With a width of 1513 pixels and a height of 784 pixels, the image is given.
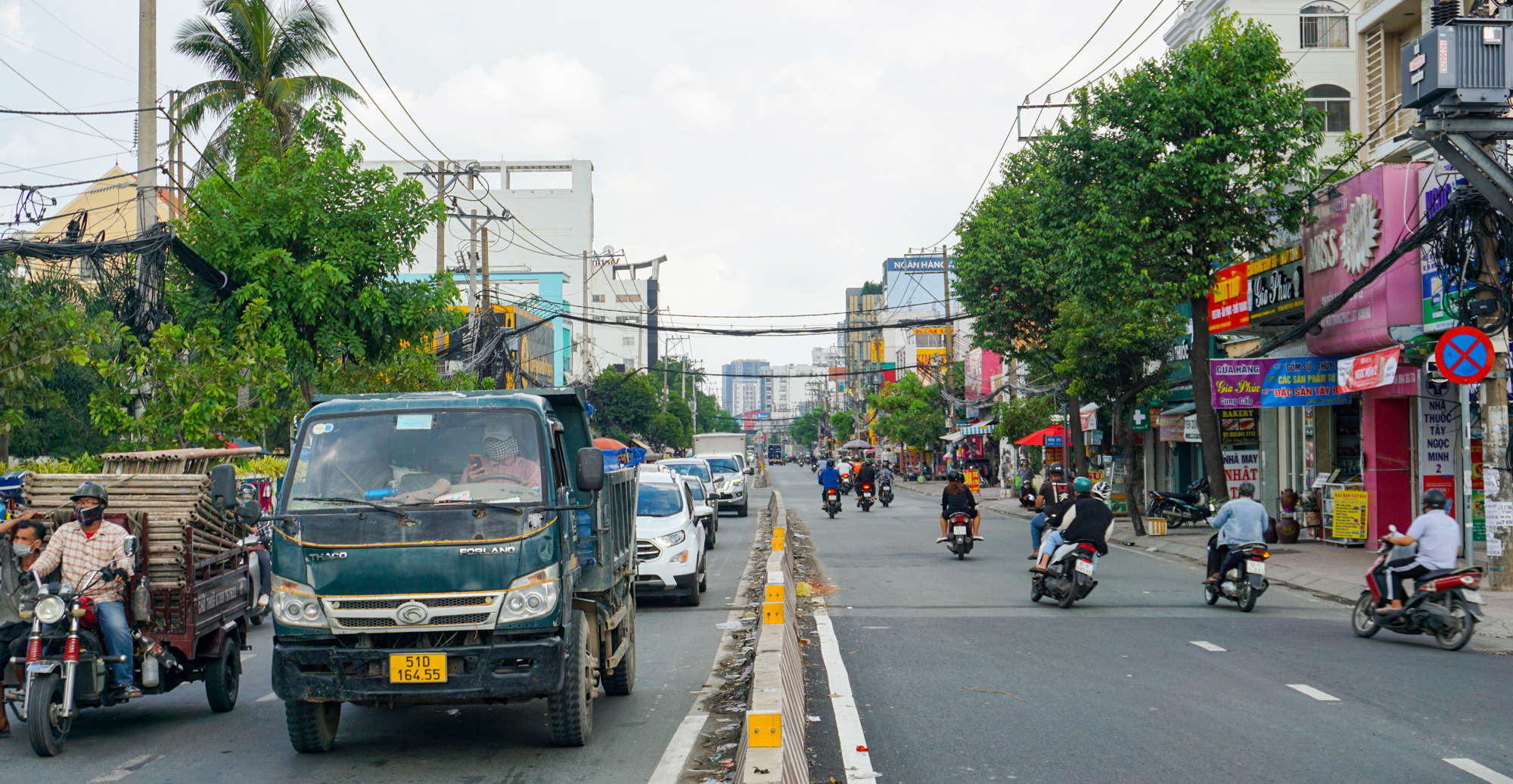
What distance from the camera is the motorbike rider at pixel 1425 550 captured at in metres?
11.3

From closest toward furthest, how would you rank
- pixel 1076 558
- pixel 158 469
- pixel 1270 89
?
pixel 158 469 < pixel 1076 558 < pixel 1270 89

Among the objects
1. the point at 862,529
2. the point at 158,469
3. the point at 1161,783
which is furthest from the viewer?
the point at 862,529

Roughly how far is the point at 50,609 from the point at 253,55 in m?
19.6

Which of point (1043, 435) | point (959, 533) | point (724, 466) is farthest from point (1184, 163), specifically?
point (724, 466)

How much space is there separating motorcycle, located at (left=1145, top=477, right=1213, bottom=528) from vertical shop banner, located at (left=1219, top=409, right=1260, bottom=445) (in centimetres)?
163

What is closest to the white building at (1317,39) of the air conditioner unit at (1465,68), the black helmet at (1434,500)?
the air conditioner unit at (1465,68)

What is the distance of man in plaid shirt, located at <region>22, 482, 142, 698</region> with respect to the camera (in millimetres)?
7523

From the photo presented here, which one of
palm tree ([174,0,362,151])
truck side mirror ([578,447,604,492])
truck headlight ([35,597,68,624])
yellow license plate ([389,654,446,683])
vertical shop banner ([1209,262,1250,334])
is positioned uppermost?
palm tree ([174,0,362,151])

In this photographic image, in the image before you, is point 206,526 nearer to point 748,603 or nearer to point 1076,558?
point 748,603

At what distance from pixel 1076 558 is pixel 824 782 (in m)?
8.60

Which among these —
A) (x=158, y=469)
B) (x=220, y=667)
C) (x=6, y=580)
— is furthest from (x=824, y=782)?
(x=158, y=469)

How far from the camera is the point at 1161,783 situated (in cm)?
627

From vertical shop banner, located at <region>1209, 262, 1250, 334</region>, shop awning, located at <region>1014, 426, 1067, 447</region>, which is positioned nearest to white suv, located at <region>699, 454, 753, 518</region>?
shop awning, located at <region>1014, 426, 1067, 447</region>

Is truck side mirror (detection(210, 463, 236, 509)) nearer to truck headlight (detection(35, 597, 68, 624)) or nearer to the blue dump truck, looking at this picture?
the blue dump truck
